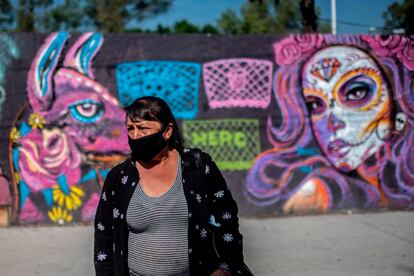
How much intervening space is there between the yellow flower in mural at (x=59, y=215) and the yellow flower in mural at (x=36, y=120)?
3.54 feet

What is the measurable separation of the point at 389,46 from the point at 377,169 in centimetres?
178

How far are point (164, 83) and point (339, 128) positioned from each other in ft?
8.34

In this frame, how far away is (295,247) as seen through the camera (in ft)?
17.9

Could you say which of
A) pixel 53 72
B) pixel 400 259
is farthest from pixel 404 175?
pixel 53 72

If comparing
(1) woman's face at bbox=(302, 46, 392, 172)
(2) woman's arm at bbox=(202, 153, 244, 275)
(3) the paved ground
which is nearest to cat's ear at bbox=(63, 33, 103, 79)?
(3) the paved ground

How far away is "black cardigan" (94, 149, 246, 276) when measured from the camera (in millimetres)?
2357

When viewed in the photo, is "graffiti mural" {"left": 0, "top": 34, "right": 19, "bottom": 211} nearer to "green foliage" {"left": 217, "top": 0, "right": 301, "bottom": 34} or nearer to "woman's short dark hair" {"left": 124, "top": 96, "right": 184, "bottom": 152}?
"woman's short dark hair" {"left": 124, "top": 96, "right": 184, "bottom": 152}

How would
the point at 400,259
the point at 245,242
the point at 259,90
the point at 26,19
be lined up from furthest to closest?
the point at 26,19
the point at 259,90
the point at 245,242
the point at 400,259

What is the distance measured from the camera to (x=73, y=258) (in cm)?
509

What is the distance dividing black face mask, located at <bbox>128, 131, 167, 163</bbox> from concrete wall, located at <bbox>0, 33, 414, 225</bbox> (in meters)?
4.16

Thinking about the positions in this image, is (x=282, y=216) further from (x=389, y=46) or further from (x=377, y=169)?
(x=389, y=46)

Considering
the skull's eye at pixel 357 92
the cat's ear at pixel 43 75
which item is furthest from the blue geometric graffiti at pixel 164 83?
the skull's eye at pixel 357 92

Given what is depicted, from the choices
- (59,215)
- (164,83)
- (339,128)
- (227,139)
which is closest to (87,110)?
(164,83)

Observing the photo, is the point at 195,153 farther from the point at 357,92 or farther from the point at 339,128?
the point at 357,92
